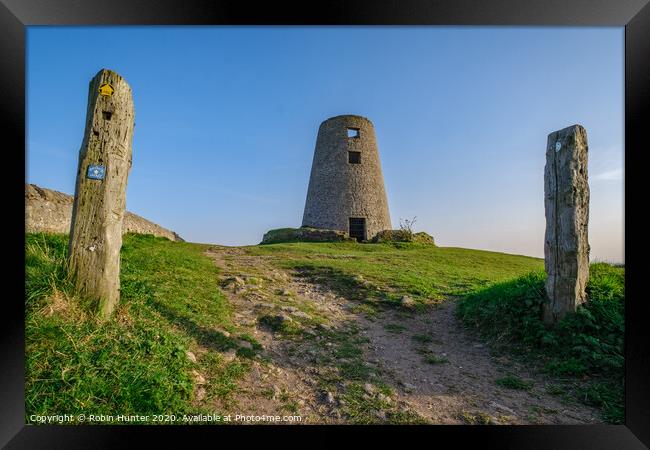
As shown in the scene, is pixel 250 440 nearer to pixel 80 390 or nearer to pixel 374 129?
pixel 80 390

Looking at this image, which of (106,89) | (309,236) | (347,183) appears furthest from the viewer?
(347,183)

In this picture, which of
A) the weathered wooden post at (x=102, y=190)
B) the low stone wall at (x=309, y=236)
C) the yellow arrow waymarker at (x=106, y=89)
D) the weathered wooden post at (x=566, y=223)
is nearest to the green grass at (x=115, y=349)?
the weathered wooden post at (x=102, y=190)

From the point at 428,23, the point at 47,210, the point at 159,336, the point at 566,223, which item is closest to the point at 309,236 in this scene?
the point at 47,210

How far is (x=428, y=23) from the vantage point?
3.23 meters

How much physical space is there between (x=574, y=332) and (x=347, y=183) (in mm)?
17451

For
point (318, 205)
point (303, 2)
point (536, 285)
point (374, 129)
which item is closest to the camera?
point (303, 2)

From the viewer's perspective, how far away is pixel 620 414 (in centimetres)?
335

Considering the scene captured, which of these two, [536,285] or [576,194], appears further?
[536,285]

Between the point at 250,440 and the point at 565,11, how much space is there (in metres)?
5.06

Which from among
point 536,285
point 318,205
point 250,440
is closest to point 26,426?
point 250,440

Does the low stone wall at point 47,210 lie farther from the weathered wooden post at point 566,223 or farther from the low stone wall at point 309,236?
the low stone wall at point 309,236

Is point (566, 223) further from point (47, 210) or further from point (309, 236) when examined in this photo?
point (309, 236)

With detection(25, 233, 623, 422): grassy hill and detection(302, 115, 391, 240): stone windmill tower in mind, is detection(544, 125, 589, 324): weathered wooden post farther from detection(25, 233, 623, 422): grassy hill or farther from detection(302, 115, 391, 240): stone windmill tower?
detection(302, 115, 391, 240): stone windmill tower

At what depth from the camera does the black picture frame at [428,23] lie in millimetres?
2934
